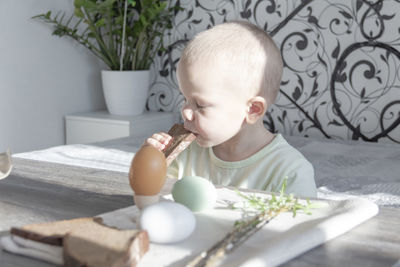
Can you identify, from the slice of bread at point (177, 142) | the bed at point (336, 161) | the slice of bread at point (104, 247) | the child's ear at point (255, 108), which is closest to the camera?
the slice of bread at point (104, 247)

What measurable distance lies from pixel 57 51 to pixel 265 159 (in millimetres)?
2487

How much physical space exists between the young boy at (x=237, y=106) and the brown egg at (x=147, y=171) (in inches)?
12.6

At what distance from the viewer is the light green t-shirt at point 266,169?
1.14 m

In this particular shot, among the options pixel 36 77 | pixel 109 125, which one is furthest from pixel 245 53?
pixel 36 77

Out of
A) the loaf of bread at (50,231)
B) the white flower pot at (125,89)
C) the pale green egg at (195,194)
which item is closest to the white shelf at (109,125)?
the white flower pot at (125,89)

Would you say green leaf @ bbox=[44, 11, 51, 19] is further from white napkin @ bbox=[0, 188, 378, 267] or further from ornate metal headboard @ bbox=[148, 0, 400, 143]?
white napkin @ bbox=[0, 188, 378, 267]

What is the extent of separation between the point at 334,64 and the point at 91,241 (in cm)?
262

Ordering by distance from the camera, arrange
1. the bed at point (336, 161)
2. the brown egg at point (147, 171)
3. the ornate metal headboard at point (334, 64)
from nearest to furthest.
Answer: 1. the brown egg at point (147, 171)
2. the bed at point (336, 161)
3. the ornate metal headboard at point (334, 64)

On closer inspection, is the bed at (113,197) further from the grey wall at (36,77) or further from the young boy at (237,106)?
the grey wall at (36,77)

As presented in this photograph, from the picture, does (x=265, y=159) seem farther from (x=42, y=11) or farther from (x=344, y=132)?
(x=42, y=11)

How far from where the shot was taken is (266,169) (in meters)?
1.20

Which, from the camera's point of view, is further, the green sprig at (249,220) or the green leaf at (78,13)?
the green leaf at (78,13)

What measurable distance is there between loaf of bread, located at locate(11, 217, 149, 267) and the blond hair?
50 centimetres

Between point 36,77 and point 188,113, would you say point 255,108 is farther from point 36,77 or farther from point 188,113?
point 36,77
